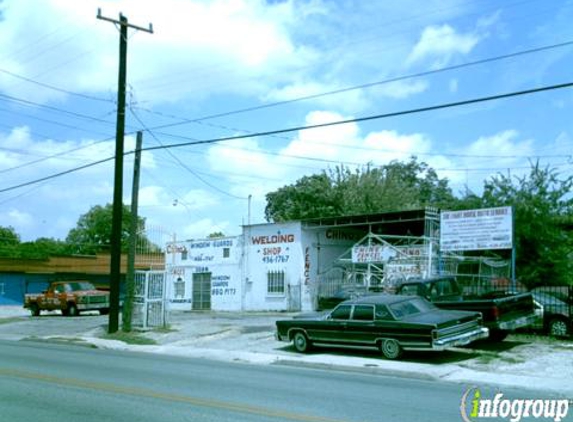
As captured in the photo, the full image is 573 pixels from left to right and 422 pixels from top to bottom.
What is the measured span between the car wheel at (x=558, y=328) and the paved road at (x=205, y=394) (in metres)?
6.51

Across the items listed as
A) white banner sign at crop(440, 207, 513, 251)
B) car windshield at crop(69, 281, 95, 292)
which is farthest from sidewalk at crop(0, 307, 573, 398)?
car windshield at crop(69, 281, 95, 292)

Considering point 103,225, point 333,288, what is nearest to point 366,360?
point 333,288

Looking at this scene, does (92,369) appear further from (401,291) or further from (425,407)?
(401,291)

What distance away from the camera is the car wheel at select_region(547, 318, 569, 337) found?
17062mm

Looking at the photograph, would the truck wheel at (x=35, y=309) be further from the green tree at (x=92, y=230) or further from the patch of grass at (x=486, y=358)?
the green tree at (x=92, y=230)

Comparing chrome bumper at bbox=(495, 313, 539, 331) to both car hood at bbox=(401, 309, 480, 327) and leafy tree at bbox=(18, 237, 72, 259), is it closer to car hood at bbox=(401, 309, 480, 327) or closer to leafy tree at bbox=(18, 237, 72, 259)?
car hood at bbox=(401, 309, 480, 327)

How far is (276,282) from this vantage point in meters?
32.3

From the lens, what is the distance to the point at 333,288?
30.0m

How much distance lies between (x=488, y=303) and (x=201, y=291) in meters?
22.8

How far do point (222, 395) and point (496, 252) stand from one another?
73.5 ft

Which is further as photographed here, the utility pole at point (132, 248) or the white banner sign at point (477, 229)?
the utility pole at point (132, 248)

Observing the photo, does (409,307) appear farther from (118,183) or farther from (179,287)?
(179,287)

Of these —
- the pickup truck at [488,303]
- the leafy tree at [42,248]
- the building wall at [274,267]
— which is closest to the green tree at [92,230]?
the leafy tree at [42,248]

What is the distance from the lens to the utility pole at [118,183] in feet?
74.7
